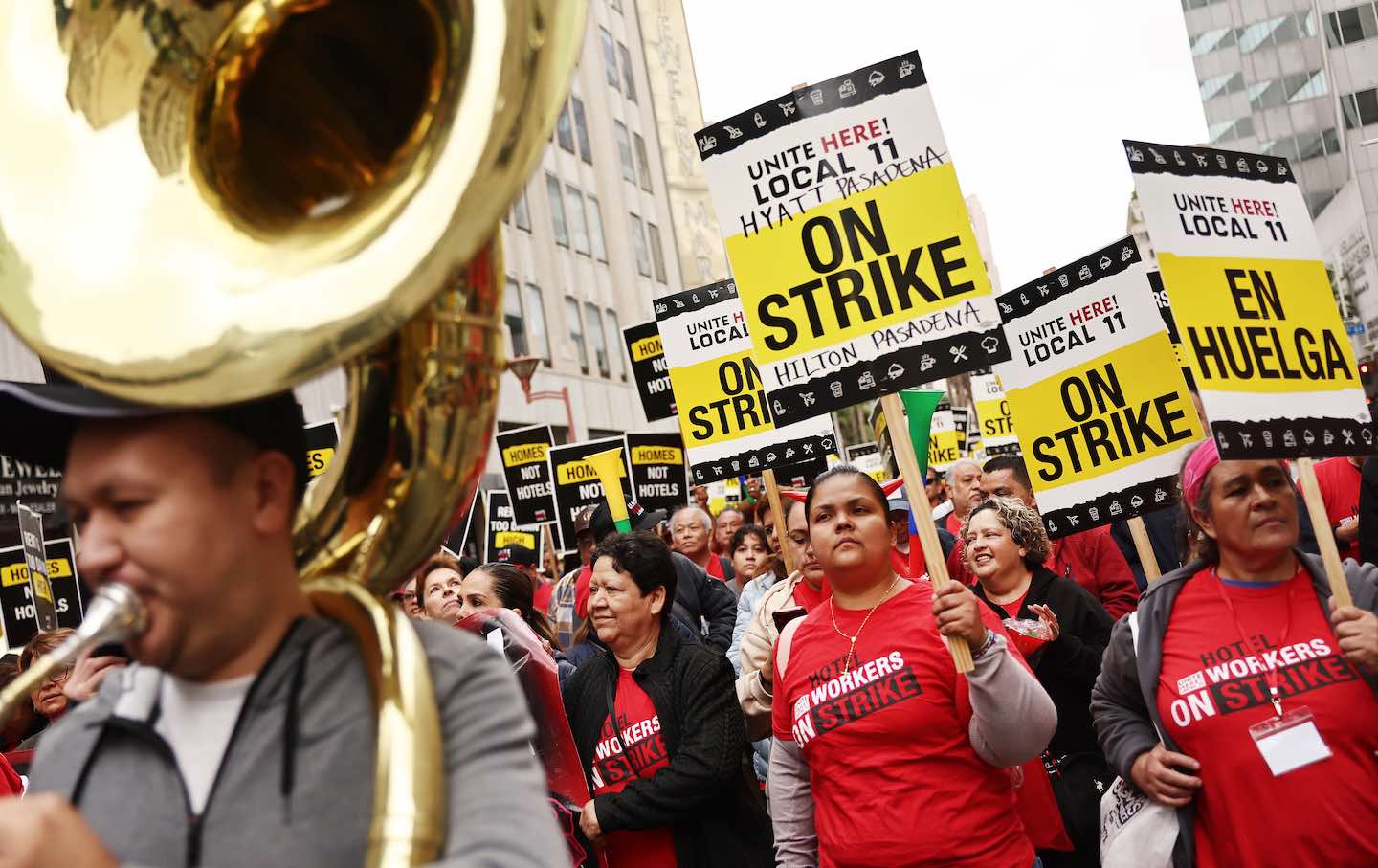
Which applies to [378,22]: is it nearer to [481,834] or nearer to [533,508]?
[481,834]

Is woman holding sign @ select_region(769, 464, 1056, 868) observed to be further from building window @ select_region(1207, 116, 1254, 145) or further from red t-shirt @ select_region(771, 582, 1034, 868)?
building window @ select_region(1207, 116, 1254, 145)

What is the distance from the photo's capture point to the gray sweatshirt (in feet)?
5.04

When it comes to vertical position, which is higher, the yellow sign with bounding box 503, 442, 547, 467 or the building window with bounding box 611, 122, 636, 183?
the building window with bounding box 611, 122, 636, 183

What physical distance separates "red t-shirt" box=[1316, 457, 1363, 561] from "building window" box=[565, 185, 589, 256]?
28.7 meters

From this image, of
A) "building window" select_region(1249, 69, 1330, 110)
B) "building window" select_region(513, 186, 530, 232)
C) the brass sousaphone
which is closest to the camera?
the brass sousaphone

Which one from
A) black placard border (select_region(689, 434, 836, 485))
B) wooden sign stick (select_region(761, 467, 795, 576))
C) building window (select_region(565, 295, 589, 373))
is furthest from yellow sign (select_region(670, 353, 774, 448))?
building window (select_region(565, 295, 589, 373))

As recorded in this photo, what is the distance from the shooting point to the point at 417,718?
5.12ft

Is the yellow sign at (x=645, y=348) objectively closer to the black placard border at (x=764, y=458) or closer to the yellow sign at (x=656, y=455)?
the yellow sign at (x=656, y=455)

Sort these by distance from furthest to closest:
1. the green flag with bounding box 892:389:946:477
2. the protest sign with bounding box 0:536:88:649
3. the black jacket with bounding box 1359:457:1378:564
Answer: the protest sign with bounding box 0:536:88:649, the green flag with bounding box 892:389:946:477, the black jacket with bounding box 1359:457:1378:564

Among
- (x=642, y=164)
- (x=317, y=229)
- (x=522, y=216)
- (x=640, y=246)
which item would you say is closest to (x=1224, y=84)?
(x=642, y=164)

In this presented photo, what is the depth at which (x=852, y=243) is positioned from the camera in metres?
4.95

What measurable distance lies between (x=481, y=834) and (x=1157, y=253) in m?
3.53

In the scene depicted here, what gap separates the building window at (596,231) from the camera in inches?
1427

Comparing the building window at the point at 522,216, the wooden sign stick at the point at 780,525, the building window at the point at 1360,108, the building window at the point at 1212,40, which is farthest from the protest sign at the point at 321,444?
the building window at the point at 1212,40
